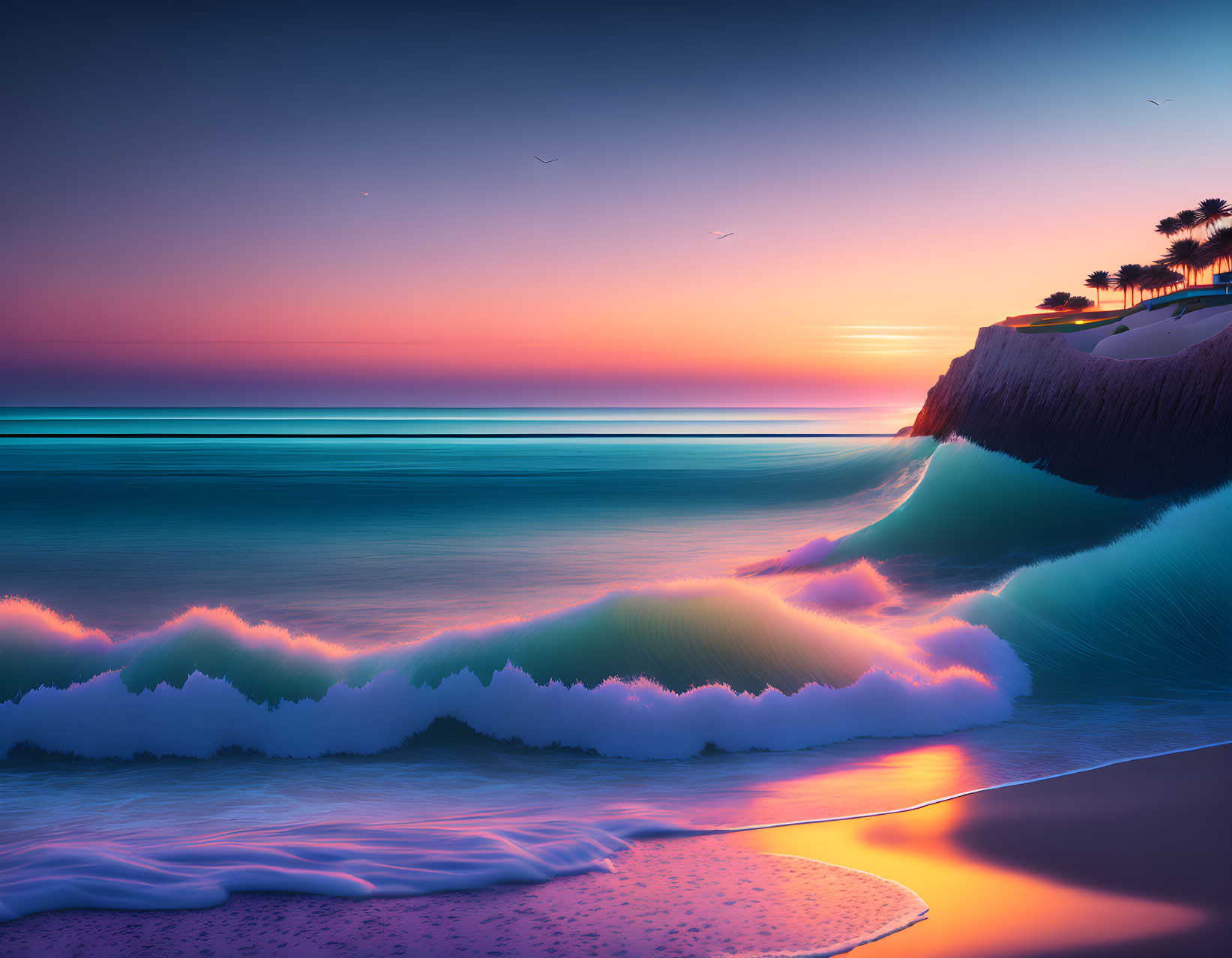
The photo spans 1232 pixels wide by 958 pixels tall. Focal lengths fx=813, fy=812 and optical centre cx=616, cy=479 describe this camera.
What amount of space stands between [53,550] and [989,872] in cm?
1958

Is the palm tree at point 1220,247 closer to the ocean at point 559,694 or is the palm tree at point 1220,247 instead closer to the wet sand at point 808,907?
the ocean at point 559,694

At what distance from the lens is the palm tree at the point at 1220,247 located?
145ft

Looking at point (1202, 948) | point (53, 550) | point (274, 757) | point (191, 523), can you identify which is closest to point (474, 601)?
point (274, 757)

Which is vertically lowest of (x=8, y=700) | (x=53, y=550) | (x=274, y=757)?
(x=274, y=757)

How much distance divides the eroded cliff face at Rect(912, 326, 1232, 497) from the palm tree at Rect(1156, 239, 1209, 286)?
38242 millimetres

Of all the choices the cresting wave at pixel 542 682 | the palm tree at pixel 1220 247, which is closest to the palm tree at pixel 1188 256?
the palm tree at pixel 1220 247

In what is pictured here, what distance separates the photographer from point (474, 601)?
488 inches

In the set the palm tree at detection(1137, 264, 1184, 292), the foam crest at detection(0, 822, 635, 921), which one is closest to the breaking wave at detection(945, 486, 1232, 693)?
the foam crest at detection(0, 822, 635, 921)

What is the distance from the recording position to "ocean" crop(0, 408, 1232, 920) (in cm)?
450

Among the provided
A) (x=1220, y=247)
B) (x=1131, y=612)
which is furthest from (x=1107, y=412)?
(x=1220, y=247)

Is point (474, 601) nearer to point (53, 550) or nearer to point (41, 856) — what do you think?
point (41, 856)

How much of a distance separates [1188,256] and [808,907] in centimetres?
5697

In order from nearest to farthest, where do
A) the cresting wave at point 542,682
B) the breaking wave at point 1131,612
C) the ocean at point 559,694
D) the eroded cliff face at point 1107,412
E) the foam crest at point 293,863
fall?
the foam crest at point 293,863, the ocean at point 559,694, the cresting wave at point 542,682, the breaking wave at point 1131,612, the eroded cliff face at point 1107,412

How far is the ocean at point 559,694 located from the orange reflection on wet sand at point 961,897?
327 mm
